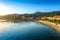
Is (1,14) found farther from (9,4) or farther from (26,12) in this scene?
(26,12)

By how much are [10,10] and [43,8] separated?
4.78ft

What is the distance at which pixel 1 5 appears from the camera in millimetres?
5672

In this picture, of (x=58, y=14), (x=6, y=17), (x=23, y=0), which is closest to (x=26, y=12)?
(x=23, y=0)

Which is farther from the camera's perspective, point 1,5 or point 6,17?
point 6,17

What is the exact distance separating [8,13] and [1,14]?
30 centimetres

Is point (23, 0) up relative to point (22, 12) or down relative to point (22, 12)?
up

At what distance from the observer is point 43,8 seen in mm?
5969

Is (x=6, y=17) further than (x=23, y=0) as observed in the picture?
Yes

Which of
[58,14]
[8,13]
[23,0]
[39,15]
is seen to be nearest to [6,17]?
[8,13]

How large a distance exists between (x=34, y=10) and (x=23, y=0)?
0.68m

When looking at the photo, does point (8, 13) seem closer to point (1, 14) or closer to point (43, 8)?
point (1, 14)

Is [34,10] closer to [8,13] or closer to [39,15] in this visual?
[39,15]

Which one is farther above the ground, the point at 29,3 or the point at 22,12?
the point at 29,3

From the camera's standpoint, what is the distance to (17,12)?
5926mm
